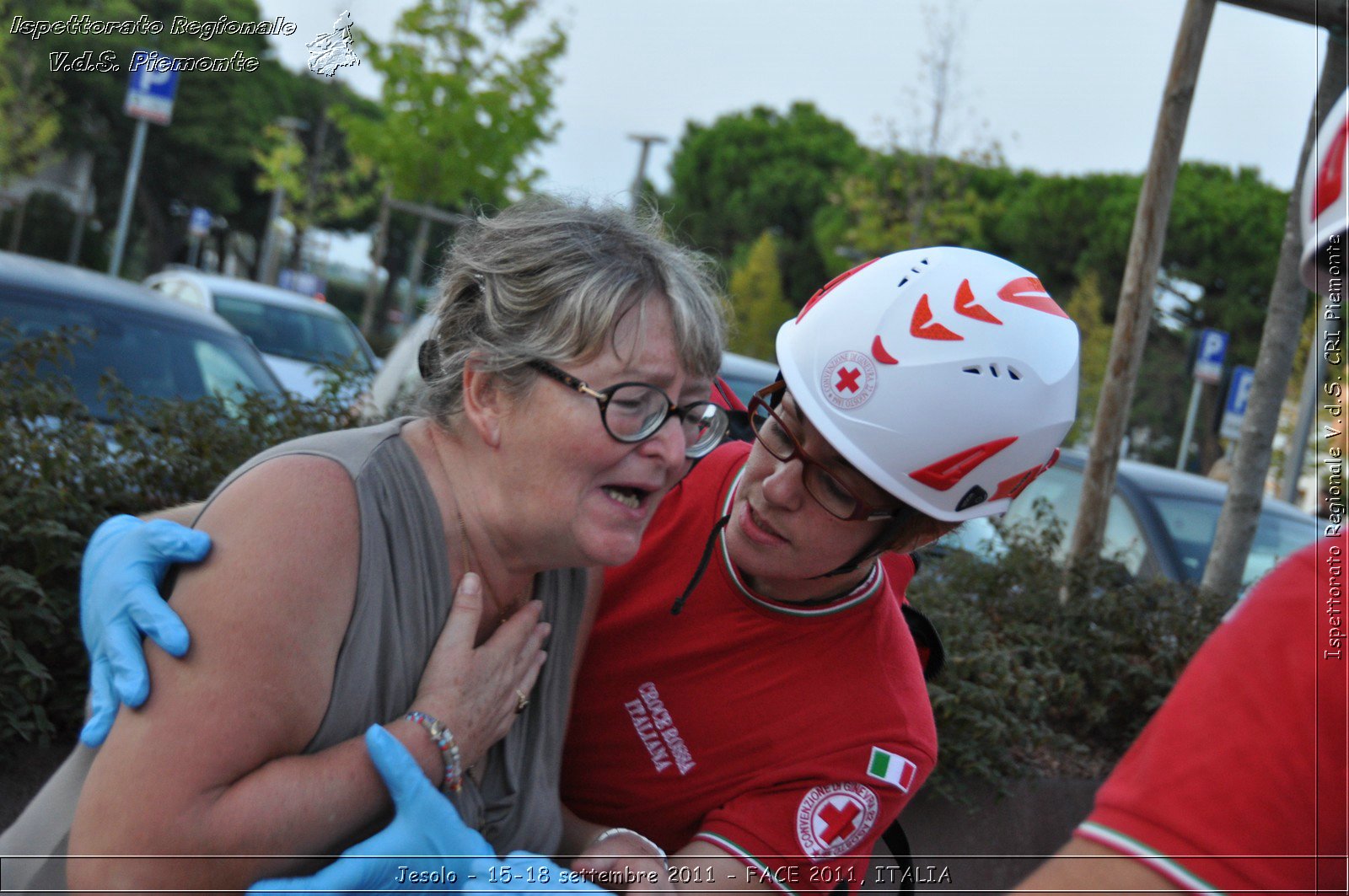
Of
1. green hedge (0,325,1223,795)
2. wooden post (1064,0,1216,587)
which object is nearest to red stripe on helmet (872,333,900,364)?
green hedge (0,325,1223,795)

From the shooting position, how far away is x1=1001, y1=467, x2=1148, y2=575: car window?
6242 mm

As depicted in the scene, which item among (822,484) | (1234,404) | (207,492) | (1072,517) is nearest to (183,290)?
(1072,517)

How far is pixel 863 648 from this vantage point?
7.54ft

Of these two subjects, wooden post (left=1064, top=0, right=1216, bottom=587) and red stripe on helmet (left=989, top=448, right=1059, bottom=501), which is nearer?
red stripe on helmet (left=989, top=448, right=1059, bottom=501)

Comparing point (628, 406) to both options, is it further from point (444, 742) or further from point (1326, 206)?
point (1326, 206)

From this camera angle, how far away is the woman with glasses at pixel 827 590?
217 cm

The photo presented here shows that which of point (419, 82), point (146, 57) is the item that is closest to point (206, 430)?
point (146, 57)

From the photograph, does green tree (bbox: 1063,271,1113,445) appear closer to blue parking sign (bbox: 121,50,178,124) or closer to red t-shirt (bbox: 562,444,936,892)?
blue parking sign (bbox: 121,50,178,124)

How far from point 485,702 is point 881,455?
35.1 inches

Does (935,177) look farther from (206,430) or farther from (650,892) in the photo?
(650,892)

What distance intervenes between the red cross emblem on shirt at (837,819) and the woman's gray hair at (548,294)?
2.65ft

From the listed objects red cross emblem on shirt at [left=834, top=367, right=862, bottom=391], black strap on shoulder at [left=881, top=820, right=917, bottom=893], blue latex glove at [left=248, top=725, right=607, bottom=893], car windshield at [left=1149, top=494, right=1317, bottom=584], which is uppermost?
red cross emblem on shirt at [left=834, top=367, right=862, bottom=391]

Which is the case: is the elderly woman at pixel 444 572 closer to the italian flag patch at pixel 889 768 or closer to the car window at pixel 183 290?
the italian flag patch at pixel 889 768

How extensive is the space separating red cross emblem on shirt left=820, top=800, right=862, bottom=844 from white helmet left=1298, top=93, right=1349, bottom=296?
4.36ft
